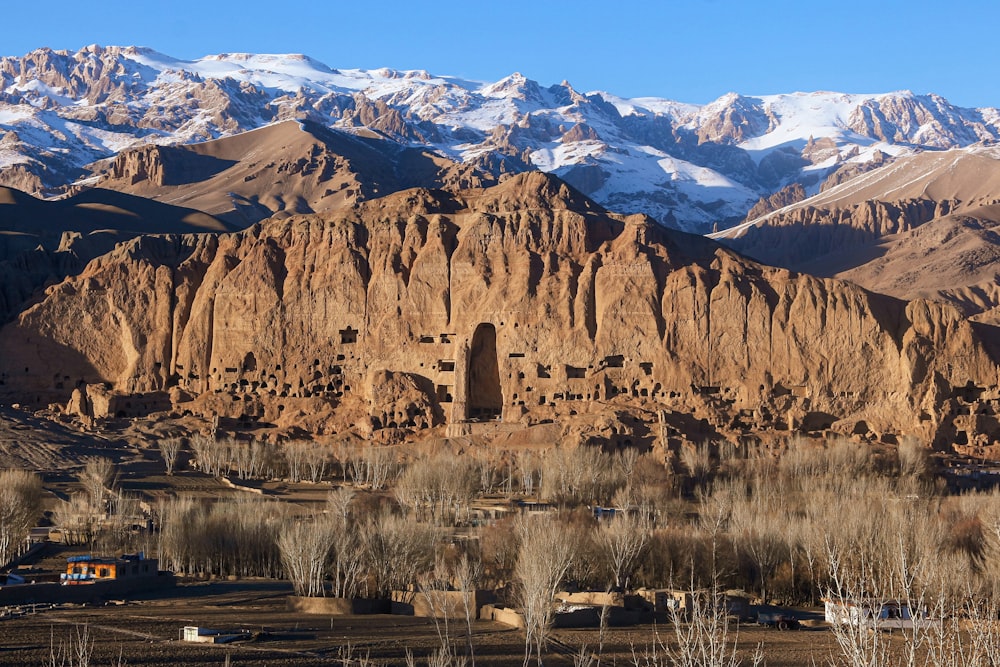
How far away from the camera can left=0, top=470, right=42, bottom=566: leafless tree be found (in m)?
56.6

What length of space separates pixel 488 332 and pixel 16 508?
1408 inches

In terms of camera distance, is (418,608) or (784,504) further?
(784,504)

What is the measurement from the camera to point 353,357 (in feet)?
297

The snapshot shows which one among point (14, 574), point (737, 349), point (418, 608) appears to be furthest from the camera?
point (737, 349)

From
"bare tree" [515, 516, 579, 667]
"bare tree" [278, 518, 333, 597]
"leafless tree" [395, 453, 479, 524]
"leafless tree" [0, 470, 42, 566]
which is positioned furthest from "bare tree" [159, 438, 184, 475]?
"bare tree" [515, 516, 579, 667]

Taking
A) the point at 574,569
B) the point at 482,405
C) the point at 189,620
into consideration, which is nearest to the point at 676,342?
the point at 482,405

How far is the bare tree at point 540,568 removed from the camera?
3759cm

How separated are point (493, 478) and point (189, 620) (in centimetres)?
3521

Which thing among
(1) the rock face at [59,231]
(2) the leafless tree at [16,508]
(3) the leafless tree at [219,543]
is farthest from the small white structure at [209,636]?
(1) the rock face at [59,231]

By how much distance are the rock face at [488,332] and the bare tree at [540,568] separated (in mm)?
26868

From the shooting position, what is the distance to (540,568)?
4228 centimetres

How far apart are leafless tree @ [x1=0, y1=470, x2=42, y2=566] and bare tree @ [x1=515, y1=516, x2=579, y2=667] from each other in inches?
750

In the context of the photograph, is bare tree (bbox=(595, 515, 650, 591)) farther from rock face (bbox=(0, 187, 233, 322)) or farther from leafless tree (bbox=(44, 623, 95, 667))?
rock face (bbox=(0, 187, 233, 322))

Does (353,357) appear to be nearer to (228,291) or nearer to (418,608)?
(228,291)
